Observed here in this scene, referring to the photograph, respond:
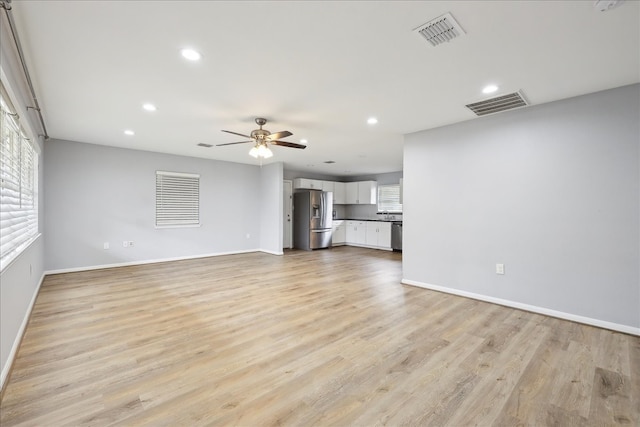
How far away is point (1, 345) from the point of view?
195 cm

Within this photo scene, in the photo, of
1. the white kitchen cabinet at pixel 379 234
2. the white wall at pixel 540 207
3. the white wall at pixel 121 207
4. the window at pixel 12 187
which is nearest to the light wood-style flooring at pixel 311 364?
the white wall at pixel 540 207

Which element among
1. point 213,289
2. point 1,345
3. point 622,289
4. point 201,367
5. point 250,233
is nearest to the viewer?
point 1,345

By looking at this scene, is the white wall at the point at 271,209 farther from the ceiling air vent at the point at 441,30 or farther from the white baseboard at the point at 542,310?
the ceiling air vent at the point at 441,30

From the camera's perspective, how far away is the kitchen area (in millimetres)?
8281

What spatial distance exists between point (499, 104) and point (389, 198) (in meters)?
5.95

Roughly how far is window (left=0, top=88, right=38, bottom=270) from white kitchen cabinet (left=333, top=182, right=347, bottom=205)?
7400 millimetres

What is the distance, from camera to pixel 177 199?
21.2 ft

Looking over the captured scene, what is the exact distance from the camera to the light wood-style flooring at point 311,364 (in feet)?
5.53

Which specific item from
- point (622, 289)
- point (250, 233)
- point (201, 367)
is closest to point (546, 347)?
point (622, 289)

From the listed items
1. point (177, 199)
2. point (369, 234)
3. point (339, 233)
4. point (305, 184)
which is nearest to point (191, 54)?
point (177, 199)

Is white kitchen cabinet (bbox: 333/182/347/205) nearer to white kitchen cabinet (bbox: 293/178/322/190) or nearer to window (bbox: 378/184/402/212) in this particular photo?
white kitchen cabinet (bbox: 293/178/322/190)

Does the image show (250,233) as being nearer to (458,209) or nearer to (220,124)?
(220,124)

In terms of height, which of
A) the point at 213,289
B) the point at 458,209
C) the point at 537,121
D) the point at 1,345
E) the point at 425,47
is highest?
the point at 425,47

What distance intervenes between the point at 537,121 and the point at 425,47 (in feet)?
6.84
